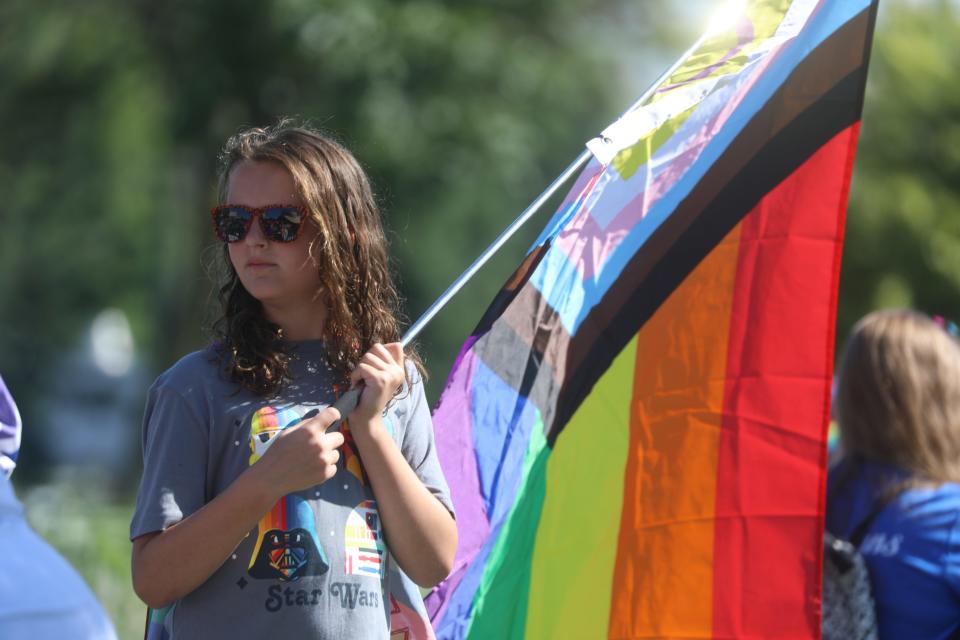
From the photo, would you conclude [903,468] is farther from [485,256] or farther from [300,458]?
[300,458]

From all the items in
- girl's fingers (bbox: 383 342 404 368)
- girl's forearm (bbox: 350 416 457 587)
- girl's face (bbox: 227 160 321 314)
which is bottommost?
girl's forearm (bbox: 350 416 457 587)

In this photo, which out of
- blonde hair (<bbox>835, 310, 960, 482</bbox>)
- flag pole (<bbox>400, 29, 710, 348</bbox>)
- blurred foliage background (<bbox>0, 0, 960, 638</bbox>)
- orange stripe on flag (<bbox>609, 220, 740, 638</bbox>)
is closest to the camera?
flag pole (<bbox>400, 29, 710, 348</bbox>)

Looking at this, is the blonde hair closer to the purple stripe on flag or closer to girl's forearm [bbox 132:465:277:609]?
girl's forearm [bbox 132:465:277:609]

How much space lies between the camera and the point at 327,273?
2355 millimetres

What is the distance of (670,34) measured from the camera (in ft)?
53.2

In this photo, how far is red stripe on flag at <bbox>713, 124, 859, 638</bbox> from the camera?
2.58 m

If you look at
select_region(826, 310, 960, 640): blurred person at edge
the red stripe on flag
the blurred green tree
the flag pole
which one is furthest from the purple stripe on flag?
the blurred green tree

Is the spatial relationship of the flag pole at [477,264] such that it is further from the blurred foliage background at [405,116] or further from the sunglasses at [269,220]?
the blurred foliage background at [405,116]

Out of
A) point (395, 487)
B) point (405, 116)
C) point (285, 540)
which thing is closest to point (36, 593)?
point (285, 540)

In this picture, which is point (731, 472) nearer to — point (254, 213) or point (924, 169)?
point (254, 213)

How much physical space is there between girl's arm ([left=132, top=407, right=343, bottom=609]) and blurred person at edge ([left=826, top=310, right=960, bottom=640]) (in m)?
1.83

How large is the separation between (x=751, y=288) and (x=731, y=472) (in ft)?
1.24

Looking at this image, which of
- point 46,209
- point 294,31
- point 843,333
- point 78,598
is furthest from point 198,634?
point 46,209

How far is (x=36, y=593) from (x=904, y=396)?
8.63 feet
